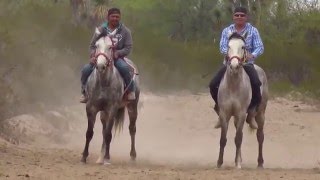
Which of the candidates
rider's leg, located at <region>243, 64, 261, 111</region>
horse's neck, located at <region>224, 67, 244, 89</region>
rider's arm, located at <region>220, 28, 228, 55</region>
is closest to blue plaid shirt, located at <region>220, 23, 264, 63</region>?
rider's arm, located at <region>220, 28, 228, 55</region>

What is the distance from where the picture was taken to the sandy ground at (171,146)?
36.1 feet

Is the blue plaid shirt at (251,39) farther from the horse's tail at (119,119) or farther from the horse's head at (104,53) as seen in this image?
the horse's tail at (119,119)

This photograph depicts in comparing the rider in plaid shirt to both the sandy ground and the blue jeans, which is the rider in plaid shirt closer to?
the sandy ground

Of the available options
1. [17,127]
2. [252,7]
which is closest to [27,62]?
[17,127]

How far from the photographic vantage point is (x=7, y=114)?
1723cm

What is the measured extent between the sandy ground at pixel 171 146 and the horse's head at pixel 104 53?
172cm

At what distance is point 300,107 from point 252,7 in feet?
69.0

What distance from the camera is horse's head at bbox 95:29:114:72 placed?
40.7ft

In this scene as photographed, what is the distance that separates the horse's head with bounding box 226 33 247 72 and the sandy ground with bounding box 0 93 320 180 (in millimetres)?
1763

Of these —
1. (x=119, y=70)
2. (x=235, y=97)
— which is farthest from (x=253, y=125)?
(x=119, y=70)

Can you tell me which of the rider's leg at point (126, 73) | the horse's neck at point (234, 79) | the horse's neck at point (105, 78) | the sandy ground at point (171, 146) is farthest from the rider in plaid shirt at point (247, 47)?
the horse's neck at point (105, 78)

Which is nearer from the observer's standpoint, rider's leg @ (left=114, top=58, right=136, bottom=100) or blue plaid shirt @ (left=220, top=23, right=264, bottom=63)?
blue plaid shirt @ (left=220, top=23, right=264, bottom=63)

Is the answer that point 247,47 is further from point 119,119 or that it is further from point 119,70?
point 119,119

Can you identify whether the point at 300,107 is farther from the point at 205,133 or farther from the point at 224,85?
the point at 224,85
